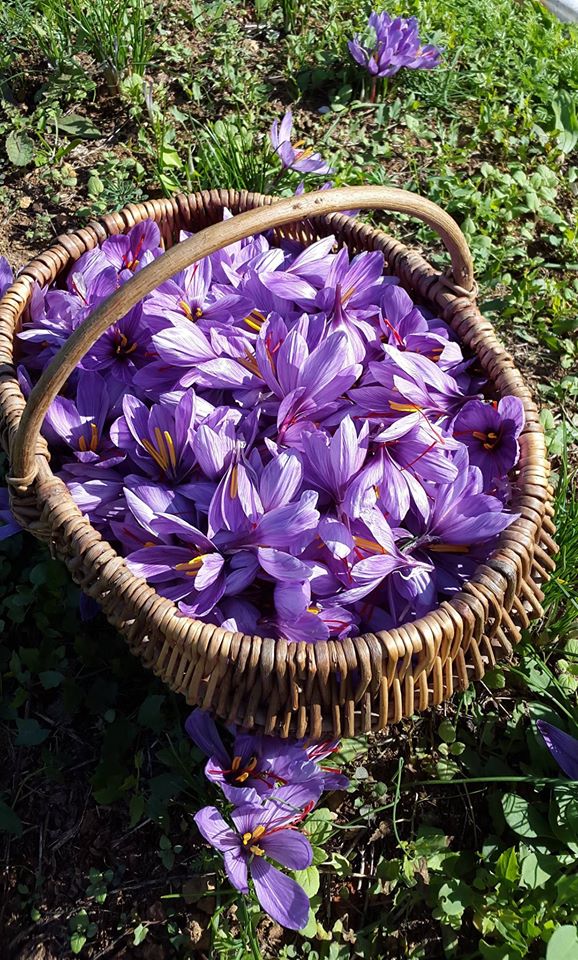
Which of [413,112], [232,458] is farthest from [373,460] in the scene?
[413,112]

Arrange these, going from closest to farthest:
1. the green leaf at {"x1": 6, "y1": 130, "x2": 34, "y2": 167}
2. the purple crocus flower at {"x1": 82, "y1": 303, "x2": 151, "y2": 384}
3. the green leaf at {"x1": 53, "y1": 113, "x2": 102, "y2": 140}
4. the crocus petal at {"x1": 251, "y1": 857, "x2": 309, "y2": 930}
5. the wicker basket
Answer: the wicker basket, the crocus petal at {"x1": 251, "y1": 857, "x2": 309, "y2": 930}, the purple crocus flower at {"x1": 82, "y1": 303, "x2": 151, "y2": 384}, the green leaf at {"x1": 6, "y1": 130, "x2": 34, "y2": 167}, the green leaf at {"x1": 53, "y1": 113, "x2": 102, "y2": 140}

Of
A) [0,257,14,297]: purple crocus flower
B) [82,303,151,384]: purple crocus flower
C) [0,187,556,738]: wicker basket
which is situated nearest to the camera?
[0,187,556,738]: wicker basket

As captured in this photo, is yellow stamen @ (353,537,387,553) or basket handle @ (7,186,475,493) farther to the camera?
yellow stamen @ (353,537,387,553)

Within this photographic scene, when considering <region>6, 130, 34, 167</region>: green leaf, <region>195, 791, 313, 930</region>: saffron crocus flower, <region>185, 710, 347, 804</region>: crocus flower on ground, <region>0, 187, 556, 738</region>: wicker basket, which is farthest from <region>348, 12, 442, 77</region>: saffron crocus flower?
<region>195, 791, 313, 930</region>: saffron crocus flower

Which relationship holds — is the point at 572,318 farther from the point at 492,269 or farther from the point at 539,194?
the point at 539,194

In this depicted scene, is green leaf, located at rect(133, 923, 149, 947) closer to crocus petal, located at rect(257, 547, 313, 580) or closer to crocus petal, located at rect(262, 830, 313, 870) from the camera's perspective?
crocus petal, located at rect(262, 830, 313, 870)

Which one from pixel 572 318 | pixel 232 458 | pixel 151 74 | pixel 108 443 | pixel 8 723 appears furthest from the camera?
pixel 151 74
